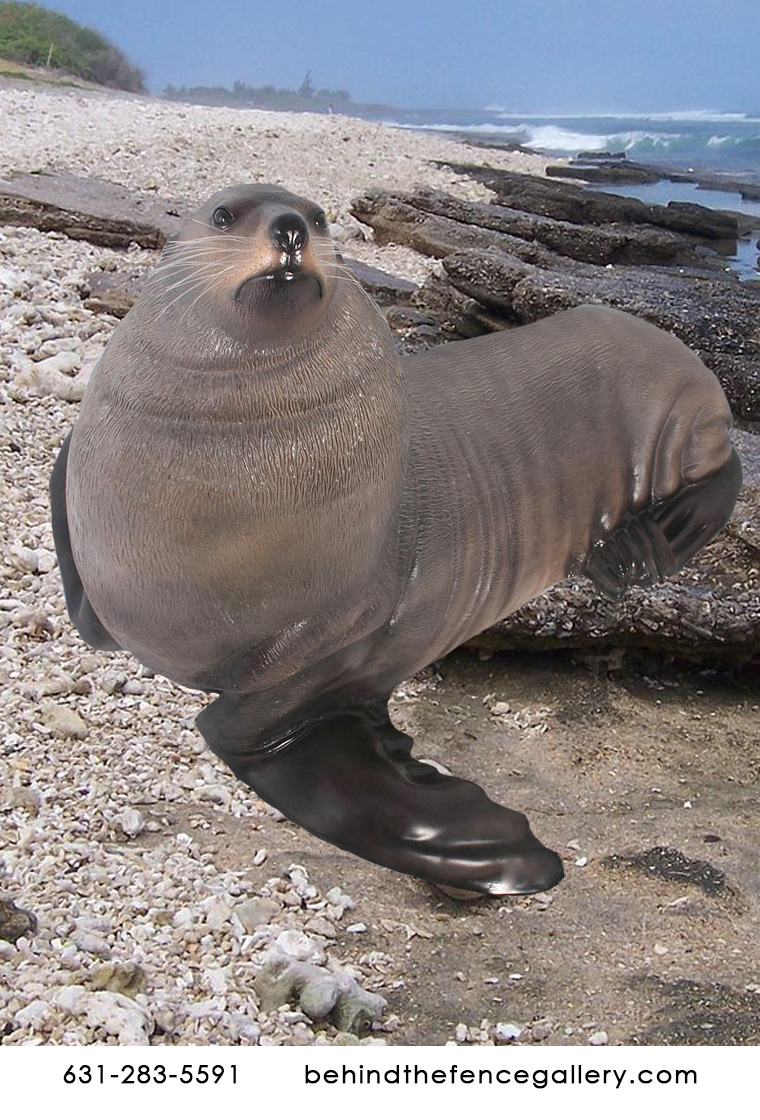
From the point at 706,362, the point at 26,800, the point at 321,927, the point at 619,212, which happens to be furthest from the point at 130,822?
the point at 619,212

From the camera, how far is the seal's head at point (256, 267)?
1547 mm

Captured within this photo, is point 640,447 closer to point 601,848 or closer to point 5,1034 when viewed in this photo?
point 601,848

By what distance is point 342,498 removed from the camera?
69.3 inches

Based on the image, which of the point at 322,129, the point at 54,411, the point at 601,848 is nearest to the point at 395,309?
the point at 54,411

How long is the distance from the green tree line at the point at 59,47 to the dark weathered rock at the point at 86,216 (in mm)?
6876

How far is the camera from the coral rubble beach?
2.46 metres

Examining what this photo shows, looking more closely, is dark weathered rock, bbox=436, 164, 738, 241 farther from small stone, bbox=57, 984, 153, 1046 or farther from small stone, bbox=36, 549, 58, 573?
small stone, bbox=57, 984, 153, 1046

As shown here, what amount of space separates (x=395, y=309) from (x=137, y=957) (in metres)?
2.96

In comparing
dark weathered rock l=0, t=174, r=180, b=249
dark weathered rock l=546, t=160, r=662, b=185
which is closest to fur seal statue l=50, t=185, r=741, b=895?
dark weathered rock l=0, t=174, r=180, b=249

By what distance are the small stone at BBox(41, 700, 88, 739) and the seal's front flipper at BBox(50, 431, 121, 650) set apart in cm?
127

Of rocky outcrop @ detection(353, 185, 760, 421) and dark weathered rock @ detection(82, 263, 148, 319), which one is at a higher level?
rocky outcrop @ detection(353, 185, 760, 421)

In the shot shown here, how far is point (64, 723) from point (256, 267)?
2.02 metres

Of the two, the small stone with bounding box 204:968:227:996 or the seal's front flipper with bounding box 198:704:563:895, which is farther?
the small stone with bounding box 204:968:227:996

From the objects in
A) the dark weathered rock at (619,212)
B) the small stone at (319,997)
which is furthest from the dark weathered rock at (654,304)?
the dark weathered rock at (619,212)
